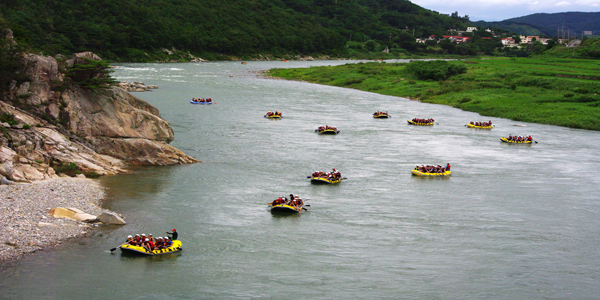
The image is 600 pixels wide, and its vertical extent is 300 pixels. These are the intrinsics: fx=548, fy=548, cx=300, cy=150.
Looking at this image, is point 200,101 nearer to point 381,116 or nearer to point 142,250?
point 381,116

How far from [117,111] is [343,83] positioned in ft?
324

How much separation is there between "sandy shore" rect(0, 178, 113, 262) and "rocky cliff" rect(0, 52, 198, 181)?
Result: 99.7 inches

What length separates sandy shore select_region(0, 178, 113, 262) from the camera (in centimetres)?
3209

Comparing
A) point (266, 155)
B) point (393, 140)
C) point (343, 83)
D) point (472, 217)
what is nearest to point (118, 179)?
point (266, 155)

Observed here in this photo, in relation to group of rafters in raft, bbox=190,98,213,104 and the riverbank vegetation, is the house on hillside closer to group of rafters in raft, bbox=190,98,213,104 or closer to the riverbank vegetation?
the riverbank vegetation

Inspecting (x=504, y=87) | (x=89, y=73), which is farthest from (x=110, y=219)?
(x=504, y=87)

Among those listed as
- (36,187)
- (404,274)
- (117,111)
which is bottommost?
(404,274)

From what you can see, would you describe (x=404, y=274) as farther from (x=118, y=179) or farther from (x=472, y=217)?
(x=118, y=179)

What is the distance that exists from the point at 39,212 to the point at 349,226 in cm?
2088

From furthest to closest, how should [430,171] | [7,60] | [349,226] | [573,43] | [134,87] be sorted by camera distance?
[573,43]
[134,87]
[430,171]
[7,60]
[349,226]

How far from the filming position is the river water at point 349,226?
99.1ft

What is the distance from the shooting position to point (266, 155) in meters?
61.9

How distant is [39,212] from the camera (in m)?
35.8

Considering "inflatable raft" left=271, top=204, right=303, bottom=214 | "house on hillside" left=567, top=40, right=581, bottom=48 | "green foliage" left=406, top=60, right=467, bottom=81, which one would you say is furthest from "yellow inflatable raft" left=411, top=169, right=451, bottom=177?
"house on hillside" left=567, top=40, right=581, bottom=48
